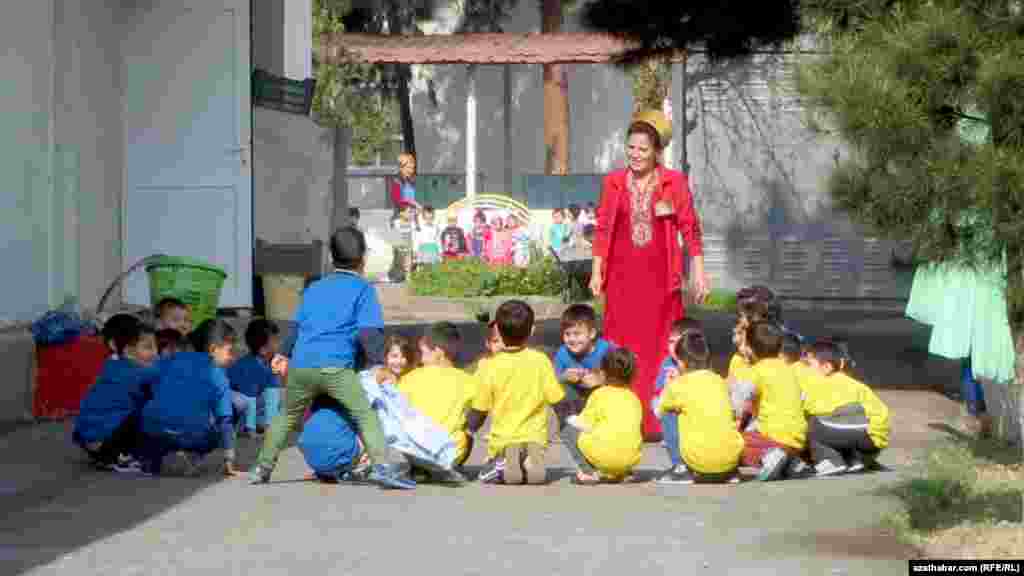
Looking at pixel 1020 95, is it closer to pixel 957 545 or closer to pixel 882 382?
pixel 957 545

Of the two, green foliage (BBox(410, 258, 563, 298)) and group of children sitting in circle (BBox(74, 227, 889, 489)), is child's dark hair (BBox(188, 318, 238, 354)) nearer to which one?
group of children sitting in circle (BBox(74, 227, 889, 489))

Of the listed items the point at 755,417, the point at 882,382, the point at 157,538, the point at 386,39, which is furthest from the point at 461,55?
the point at 157,538

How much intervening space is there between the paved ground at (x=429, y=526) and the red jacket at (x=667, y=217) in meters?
1.40

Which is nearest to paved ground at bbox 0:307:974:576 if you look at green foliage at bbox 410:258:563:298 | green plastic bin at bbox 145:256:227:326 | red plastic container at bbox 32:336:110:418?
red plastic container at bbox 32:336:110:418

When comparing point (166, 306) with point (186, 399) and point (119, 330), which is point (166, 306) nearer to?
point (119, 330)

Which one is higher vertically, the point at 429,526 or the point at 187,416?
the point at 187,416

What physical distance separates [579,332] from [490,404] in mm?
922

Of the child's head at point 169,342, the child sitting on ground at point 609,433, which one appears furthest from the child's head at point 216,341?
the child sitting on ground at point 609,433

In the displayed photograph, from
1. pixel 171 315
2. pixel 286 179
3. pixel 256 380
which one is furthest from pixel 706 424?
pixel 286 179

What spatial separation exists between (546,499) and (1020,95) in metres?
3.40

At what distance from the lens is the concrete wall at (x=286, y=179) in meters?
16.4

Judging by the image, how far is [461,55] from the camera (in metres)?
27.4

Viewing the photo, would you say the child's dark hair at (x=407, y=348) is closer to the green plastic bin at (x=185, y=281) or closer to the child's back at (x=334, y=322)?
the child's back at (x=334, y=322)

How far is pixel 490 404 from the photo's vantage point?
1011 centimetres
